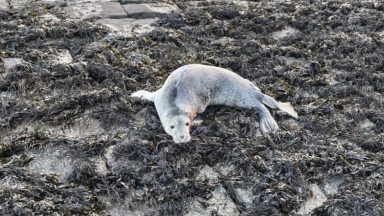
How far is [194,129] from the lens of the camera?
4418 millimetres

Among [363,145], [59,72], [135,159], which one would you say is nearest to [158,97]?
[135,159]

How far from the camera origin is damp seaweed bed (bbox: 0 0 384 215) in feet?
12.3

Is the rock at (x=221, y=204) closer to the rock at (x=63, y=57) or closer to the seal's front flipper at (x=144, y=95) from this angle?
the seal's front flipper at (x=144, y=95)

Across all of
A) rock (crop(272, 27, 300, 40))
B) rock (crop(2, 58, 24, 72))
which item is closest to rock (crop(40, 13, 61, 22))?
rock (crop(2, 58, 24, 72))

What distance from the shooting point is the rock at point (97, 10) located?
693 centimetres

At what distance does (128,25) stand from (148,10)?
1.92 feet

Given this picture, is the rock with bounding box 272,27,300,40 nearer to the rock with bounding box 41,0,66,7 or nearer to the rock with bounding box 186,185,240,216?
the rock with bounding box 41,0,66,7

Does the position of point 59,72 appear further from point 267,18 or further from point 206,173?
point 267,18

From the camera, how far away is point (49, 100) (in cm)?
483

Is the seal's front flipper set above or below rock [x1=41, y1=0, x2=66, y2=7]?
above

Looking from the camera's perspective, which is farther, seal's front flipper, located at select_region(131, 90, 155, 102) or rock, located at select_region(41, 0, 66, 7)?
rock, located at select_region(41, 0, 66, 7)

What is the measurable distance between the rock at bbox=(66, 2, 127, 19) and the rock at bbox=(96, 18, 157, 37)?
0.15 metres

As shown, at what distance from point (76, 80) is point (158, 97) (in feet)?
3.22

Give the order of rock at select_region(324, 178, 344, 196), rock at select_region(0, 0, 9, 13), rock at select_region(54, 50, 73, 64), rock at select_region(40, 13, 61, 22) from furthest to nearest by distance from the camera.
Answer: rock at select_region(0, 0, 9, 13) → rock at select_region(40, 13, 61, 22) → rock at select_region(54, 50, 73, 64) → rock at select_region(324, 178, 344, 196)
